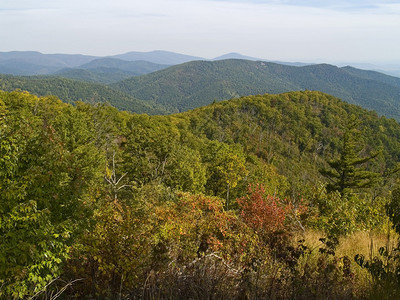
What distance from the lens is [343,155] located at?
28.5 metres

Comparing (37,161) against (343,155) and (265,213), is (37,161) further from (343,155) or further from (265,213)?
(343,155)

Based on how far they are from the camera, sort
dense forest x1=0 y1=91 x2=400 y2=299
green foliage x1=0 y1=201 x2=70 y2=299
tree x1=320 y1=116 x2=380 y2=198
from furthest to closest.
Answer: tree x1=320 y1=116 x2=380 y2=198 → green foliage x1=0 y1=201 x2=70 y2=299 → dense forest x1=0 y1=91 x2=400 y2=299

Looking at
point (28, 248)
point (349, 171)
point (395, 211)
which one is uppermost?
point (395, 211)

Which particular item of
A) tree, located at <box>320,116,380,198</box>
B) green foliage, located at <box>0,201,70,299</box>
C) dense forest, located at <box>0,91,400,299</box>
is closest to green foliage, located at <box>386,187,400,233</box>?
dense forest, located at <box>0,91,400,299</box>

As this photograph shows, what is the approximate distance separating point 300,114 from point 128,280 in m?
134

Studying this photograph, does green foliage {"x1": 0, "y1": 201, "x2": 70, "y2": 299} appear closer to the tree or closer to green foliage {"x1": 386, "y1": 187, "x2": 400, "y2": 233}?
green foliage {"x1": 386, "y1": 187, "x2": 400, "y2": 233}

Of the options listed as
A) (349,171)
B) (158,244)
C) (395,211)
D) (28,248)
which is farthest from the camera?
(349,171)

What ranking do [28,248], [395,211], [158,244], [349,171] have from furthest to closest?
[349,171] < [158,244] < [28,248] < [395,211]

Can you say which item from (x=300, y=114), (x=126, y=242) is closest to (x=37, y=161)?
(x=126, y=242)

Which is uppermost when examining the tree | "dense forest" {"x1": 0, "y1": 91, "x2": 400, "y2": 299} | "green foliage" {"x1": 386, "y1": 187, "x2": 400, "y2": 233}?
"green foliage" {"x1": 386, "y1": 187, "x2": 400, "y2": 233}

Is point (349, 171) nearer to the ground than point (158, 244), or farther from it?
nearer to the ground

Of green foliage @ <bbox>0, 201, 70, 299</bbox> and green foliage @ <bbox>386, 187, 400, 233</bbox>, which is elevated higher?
green foliage @ <bbox>386, 187, 400, 233</bbox>

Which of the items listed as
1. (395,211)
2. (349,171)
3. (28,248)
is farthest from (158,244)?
(349,171)

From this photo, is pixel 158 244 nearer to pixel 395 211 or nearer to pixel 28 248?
pixel 28 248
